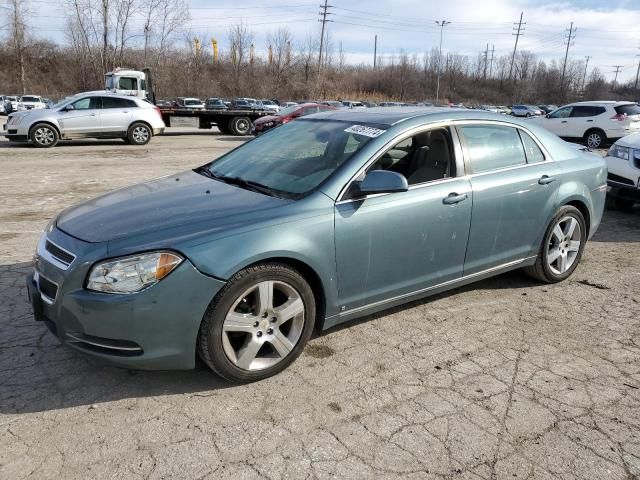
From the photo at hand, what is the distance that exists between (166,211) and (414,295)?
181 centimetres

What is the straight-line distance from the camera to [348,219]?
314 centimetres

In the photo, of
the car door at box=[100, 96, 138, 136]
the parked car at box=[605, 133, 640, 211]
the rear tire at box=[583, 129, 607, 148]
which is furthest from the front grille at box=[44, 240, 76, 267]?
the rear tire at box=[583, 129, 607, 148]

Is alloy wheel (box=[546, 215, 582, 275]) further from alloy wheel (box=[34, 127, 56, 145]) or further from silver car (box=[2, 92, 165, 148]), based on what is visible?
alloy wheel (box=[34, 127, 56, 145])

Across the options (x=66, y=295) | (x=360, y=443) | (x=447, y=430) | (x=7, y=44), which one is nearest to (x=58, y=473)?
(x=66, y=295)

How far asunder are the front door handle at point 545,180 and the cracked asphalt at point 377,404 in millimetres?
998

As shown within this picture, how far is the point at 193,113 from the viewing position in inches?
921

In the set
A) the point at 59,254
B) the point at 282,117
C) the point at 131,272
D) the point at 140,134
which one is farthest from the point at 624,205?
the point at 140,134

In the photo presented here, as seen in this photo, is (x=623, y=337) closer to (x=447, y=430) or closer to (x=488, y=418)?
(x=488, y=418)

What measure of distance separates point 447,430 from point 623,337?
6.26 feet

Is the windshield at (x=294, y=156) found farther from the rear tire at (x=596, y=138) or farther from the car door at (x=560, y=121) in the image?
the car door at (x=560, y=121)

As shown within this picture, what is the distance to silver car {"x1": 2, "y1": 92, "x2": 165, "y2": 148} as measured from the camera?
15.1 meters

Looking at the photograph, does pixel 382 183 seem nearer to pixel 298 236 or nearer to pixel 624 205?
pixel 298 236

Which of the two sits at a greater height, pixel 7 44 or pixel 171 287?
pixel 7 44

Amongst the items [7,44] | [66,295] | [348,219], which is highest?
[7,44]
